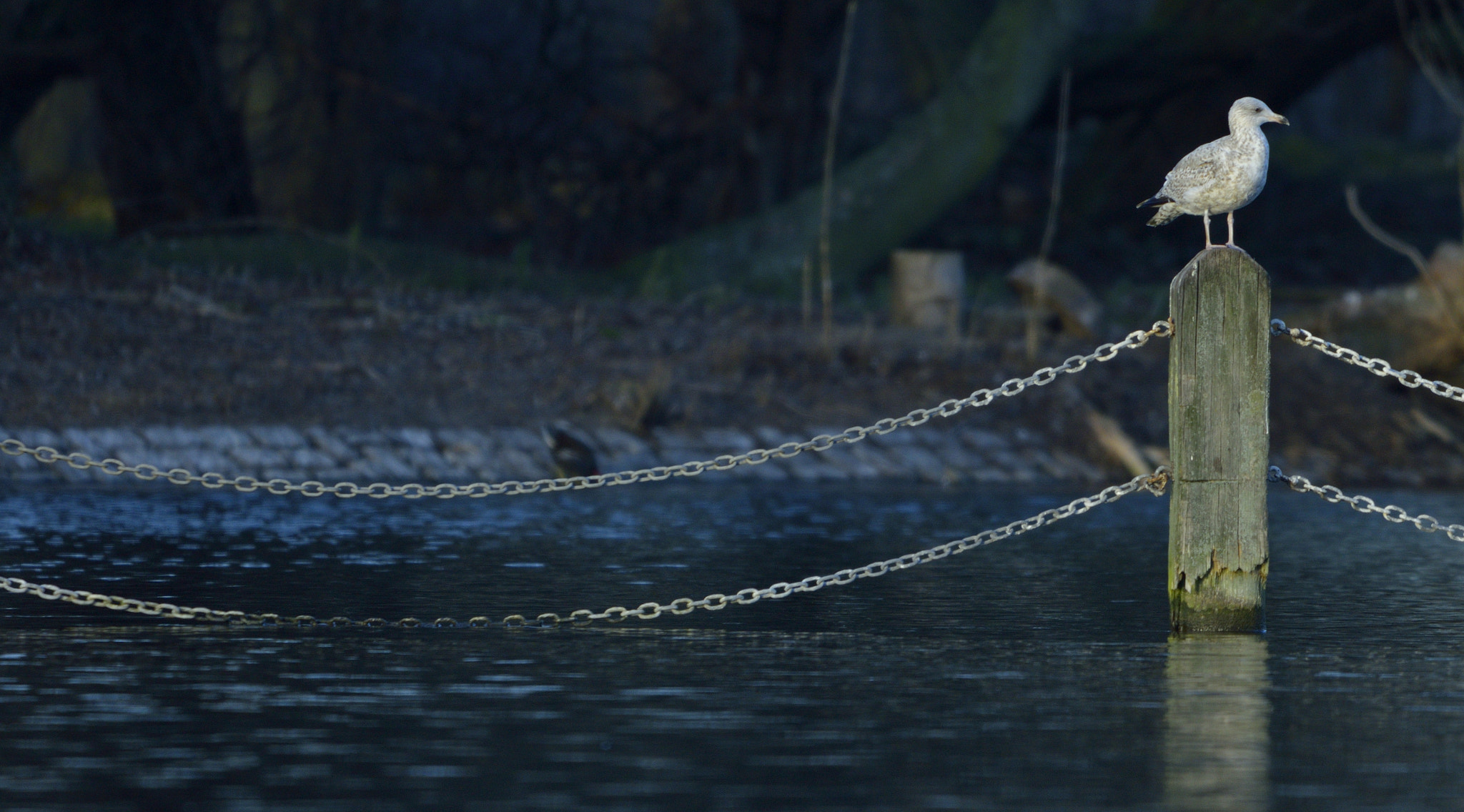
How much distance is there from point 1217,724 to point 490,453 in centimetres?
923

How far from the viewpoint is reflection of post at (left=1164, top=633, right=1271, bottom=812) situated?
17.9ft

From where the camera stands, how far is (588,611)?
8773mm

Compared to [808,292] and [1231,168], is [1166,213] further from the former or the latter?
[808,292]

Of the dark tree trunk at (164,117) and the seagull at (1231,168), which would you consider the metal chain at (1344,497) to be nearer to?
the seagull at (1231,168)

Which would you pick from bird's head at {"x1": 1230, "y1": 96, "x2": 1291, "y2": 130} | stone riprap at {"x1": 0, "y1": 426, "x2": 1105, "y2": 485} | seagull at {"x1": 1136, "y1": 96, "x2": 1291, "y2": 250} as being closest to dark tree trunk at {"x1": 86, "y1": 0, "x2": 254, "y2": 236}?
stone riprap at {"x1": 0, "y1": 426, "x2": 1105, "y2": 485}

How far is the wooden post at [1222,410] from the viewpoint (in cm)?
801

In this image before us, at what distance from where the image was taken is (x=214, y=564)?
33.7ft

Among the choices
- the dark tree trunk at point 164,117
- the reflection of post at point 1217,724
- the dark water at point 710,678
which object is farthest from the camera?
the dark tree trunk at point 164,117

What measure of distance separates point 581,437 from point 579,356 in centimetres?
252

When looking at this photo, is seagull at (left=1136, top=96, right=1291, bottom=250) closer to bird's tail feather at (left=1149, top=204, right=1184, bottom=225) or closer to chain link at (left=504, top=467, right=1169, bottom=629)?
bird's tail feather at (left=1149, top=204, right=1184, bottom=225)

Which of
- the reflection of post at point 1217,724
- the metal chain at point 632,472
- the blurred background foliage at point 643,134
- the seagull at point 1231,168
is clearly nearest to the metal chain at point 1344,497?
the reflection of post at point 1217,724

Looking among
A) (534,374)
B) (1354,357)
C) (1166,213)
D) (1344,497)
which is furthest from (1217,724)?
(534,374)

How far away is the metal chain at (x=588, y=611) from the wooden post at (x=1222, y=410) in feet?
0.96

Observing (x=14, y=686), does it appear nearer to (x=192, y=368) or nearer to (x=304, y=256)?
(x=192, y=368)
